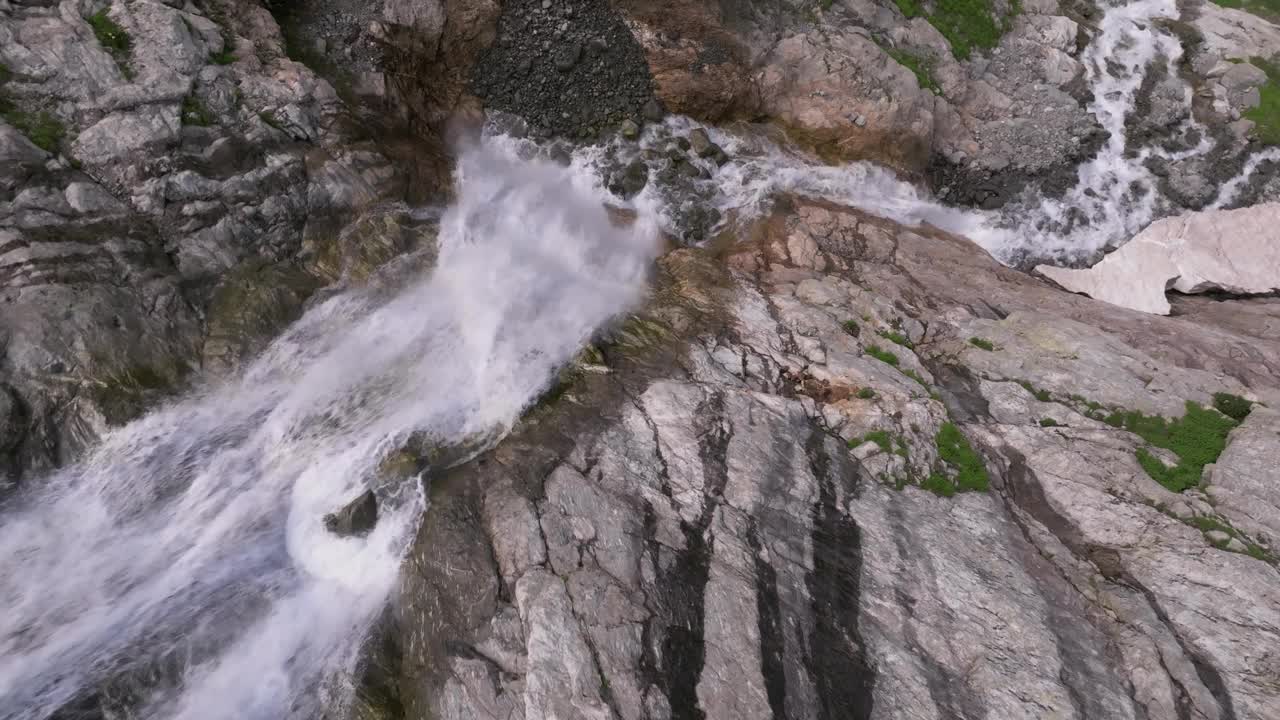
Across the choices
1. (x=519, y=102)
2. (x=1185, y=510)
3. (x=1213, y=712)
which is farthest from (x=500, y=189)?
(x=1213, y=712)

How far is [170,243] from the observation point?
17.3 meters

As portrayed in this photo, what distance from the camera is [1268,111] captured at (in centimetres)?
2755

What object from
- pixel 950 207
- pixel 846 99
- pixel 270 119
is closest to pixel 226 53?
pixel 270 119

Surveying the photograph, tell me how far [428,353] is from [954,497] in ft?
45.8

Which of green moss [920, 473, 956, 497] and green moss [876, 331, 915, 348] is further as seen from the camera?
green moss [876, 331, 915, 348]

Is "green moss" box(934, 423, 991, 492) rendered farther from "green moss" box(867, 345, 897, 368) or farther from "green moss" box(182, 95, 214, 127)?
"green moss" box(182, 95, 214, 127)

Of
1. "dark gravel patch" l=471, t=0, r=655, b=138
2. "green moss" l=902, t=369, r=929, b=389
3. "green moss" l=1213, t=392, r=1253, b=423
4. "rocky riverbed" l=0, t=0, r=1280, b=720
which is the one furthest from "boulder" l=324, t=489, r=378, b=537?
"green moss" l=1213, t=392, r=1253, b=423

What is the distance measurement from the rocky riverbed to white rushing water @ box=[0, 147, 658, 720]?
0.12 m

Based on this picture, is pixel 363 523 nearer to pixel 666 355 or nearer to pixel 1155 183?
pixel 666 355

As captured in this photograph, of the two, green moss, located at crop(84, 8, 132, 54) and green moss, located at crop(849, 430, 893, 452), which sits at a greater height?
green moss, located at crop(84, 8, 132, 54)

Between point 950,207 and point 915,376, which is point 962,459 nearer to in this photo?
point 915,376

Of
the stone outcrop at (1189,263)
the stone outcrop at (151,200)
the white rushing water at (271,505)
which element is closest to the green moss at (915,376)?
the white rushing water at (271,505)

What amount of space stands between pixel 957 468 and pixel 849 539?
370cm

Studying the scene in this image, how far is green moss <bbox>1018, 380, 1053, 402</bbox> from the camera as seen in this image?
17734 millimetres
